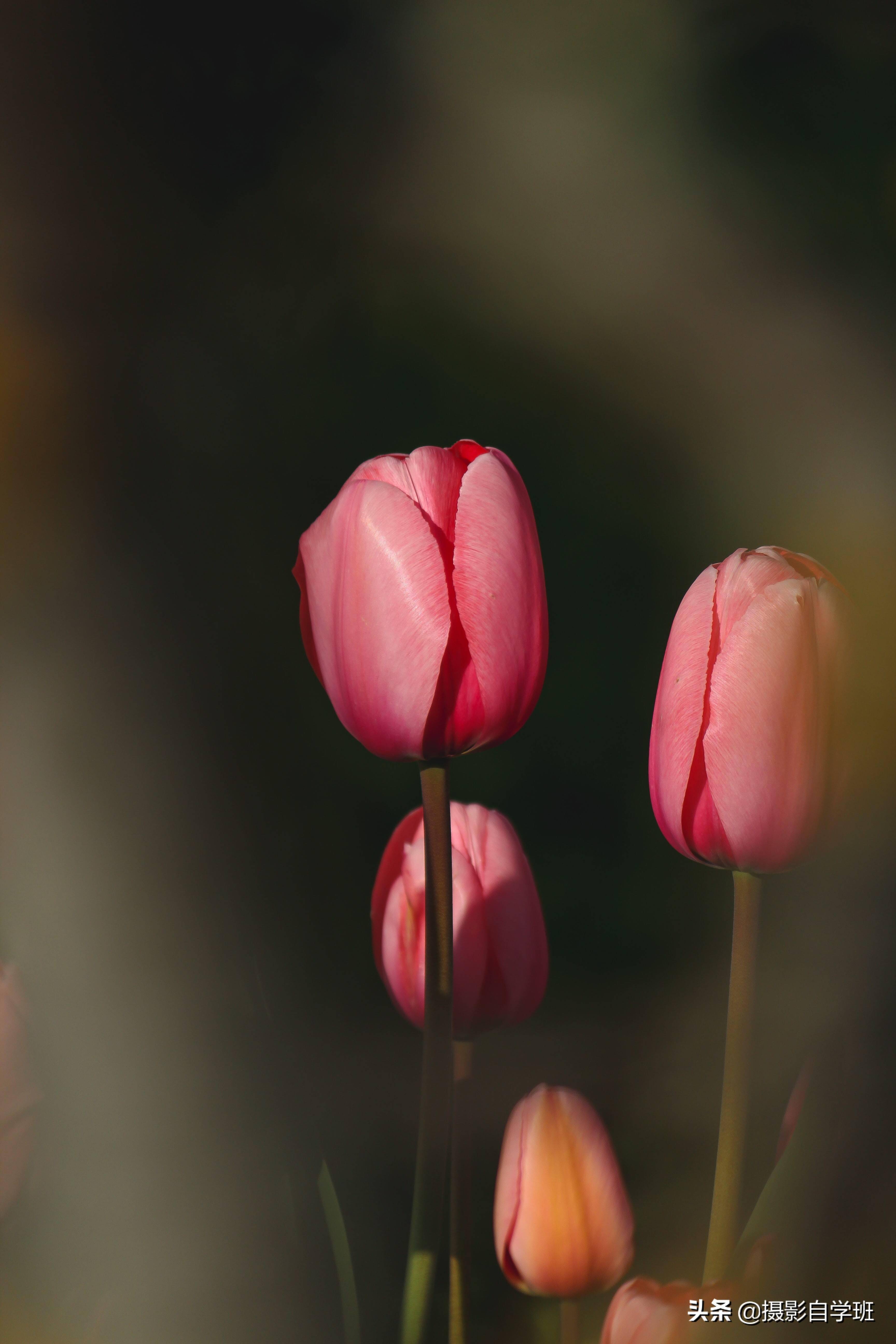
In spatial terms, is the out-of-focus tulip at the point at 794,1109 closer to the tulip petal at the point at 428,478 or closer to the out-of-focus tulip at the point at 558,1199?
the out-of-focus tulip at the point at 558,1199

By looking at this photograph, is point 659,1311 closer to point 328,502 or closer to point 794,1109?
point 794,1109

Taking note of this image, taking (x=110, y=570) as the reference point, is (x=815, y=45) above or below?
above

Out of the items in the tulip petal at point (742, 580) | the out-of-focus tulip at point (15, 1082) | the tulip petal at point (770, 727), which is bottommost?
the out-of-focus tulip at point (15, 1082)

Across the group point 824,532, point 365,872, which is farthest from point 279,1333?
point 824,532

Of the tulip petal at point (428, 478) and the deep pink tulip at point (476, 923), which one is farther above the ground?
the tulip petal at point (428, 478)

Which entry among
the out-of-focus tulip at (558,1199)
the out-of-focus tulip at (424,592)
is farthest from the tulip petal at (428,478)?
the out-of-focus tulip at (558,1199)

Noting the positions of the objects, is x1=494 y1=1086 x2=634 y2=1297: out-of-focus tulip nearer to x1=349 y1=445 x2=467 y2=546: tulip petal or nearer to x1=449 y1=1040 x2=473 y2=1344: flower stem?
x1=449 y1=1040 x2=473 y2=1344: flower stem

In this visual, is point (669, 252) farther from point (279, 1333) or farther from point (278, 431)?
point (279, 1333)

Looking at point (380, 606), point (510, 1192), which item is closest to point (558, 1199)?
point (510, 1192)
